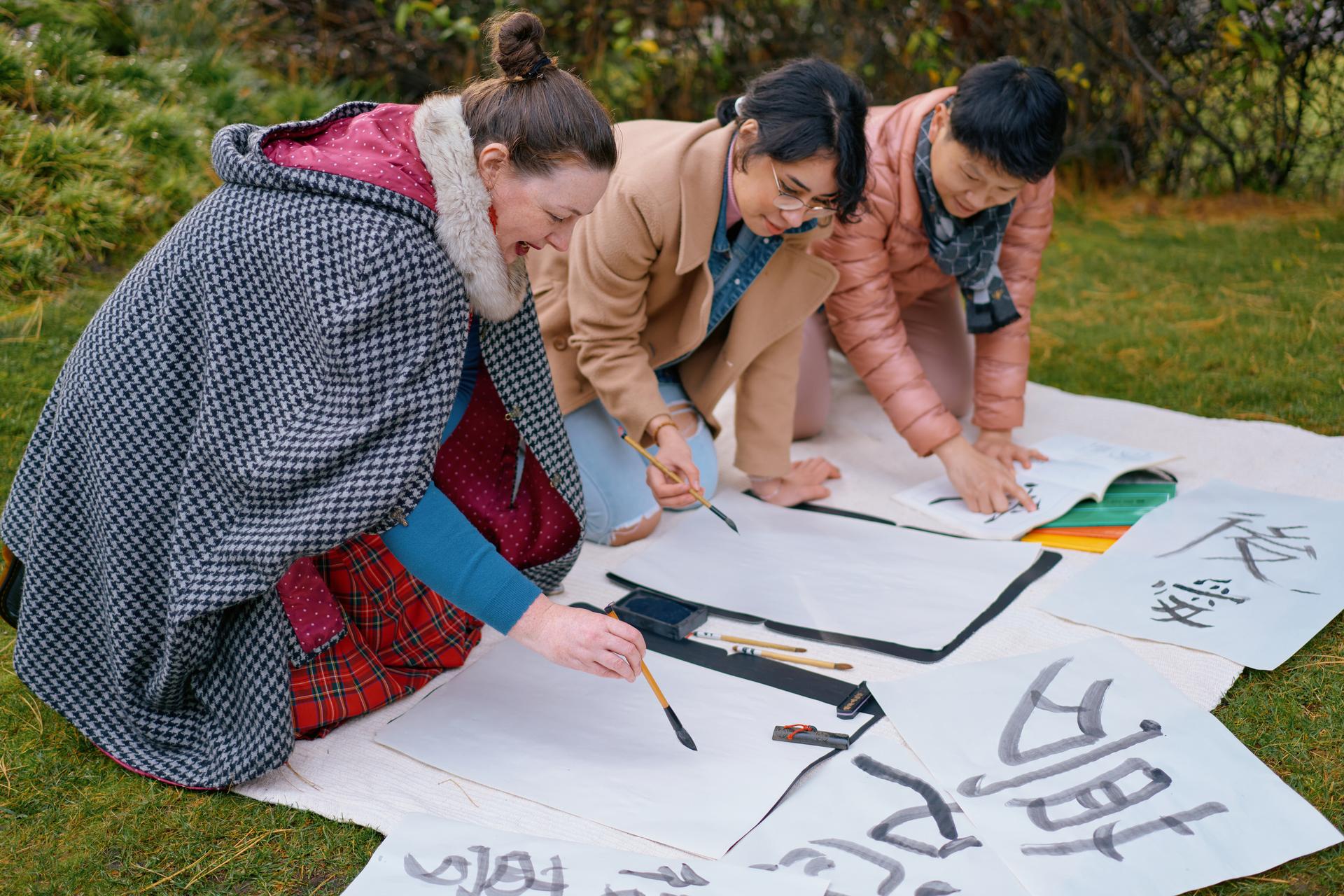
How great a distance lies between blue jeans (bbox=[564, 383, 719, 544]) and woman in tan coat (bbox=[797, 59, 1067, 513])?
0.41m

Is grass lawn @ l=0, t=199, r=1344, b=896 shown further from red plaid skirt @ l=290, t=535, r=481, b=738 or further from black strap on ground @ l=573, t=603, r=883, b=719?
black strap on ground @ l=573, t=603, r=883, b=719

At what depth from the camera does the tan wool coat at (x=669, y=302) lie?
215 centimetres

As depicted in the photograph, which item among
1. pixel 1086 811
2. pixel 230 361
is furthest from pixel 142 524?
pixel 1086 811

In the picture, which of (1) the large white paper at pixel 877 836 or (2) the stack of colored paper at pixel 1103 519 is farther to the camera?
(2) the stack of colored paper at pixel 1103 519

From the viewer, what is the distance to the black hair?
75.3 inches

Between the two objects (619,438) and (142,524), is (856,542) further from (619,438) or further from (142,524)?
(142,524)

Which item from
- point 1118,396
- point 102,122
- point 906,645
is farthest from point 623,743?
point 102,122

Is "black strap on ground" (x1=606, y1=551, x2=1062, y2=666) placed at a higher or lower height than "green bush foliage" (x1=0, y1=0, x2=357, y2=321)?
lower

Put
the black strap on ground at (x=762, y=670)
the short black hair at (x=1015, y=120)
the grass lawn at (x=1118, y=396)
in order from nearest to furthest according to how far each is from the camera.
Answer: the grass lawn at (x=1118, y=396), the black strap on ground at (x=762, y=670), the short black hair at (x=1015, y=120)

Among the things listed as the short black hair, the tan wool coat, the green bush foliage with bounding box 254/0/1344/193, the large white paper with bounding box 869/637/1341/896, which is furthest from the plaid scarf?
the green bush foliage with bounding box 254/0/1344/193

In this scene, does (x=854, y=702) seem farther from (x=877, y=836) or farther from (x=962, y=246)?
(x=962, y=246)

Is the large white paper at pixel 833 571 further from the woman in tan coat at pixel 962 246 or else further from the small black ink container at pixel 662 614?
the woman in tan coat at pixel 962 246

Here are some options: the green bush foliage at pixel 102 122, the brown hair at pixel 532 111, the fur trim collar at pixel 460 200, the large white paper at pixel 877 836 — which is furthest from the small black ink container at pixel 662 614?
the green bush foliage at pixel 102 122

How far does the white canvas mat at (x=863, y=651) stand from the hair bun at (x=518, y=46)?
40.1 inches
